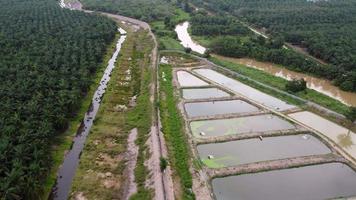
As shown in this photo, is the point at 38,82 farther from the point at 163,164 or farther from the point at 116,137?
the point at 163,164

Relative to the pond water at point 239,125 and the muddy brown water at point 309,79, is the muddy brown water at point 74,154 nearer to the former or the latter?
the pond water at point 239,125

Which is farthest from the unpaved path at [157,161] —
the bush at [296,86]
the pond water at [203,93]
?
the bush at [296,86]

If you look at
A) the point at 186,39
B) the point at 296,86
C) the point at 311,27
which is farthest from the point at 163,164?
the point at 311,27

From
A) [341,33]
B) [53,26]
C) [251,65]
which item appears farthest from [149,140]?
[341,33]

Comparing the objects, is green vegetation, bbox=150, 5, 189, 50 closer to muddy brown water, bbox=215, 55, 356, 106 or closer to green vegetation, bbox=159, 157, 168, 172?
muddy brown water, bbox=215, 55, 356, 106

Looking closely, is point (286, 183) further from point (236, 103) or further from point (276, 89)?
point (276, 89)

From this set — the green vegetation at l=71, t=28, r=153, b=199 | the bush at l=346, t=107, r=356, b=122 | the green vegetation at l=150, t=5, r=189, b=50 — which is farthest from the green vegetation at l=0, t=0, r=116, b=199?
the bush at l=346, t=107, r=356, b=122
